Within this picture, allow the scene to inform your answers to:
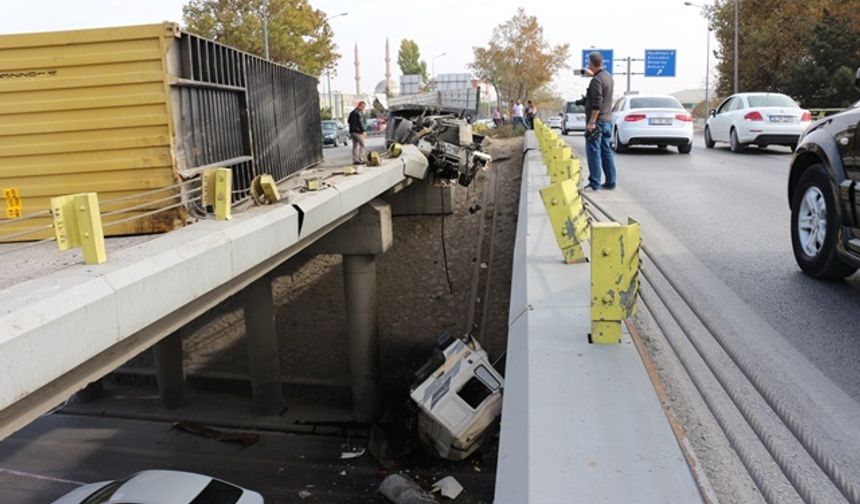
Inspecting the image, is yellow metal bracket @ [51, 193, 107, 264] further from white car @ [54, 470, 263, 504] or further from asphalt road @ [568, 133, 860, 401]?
asphalt road @ [568, 133, 860, 401]

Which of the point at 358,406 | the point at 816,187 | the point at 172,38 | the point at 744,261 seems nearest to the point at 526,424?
the point at 816,187

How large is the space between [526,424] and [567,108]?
1280 inches

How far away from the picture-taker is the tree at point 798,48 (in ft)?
110

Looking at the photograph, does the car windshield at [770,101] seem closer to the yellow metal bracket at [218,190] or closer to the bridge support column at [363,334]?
the bridge support column at [363,334]

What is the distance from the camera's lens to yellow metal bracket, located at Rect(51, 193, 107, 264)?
4191mm

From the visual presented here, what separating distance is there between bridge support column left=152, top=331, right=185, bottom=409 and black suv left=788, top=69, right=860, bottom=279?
13.1m

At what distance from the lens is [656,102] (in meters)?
17.1

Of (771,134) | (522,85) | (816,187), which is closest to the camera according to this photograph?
(816,187)

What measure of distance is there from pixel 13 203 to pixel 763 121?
51.7 feet

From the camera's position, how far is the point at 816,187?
5.52 m

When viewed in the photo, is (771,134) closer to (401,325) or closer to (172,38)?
(401,325)

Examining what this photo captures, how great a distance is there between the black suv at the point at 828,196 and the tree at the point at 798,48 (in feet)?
104

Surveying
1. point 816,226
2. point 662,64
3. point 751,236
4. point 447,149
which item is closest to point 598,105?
point 751,236

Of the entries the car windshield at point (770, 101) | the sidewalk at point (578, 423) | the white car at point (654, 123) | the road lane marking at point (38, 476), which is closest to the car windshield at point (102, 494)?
the sidewalk at point (578, 423)
